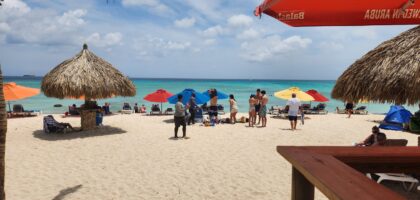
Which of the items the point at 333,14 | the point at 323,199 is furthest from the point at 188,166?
the point at 333,14

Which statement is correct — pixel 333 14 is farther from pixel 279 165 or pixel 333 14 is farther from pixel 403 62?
pixel 279 165

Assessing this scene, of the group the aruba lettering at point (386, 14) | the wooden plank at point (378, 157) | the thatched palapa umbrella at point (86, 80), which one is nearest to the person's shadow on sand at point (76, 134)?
the thatched palapa umbrella at point (86, 80)

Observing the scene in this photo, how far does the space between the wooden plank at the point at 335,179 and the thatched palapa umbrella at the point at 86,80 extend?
35.6 feet

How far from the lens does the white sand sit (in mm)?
5934

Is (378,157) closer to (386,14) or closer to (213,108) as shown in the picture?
(386,14)

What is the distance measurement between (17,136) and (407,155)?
40.3 ft

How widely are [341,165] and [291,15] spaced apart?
1680mm

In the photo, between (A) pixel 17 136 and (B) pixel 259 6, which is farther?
(A) pixel 17 136

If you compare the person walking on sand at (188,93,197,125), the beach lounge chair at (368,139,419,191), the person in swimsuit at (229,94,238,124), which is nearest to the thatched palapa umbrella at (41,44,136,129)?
the person walking on sand at (188,93,197,125)

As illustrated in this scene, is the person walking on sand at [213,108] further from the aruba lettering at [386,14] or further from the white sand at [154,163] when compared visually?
the aruba lettering at [386,14]

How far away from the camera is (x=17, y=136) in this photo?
11.4 m

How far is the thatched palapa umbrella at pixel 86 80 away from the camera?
38.7ft

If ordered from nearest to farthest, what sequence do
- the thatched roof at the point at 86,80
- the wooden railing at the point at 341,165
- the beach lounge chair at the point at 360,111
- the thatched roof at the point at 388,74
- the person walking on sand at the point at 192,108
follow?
1. the wooden railing at the point at 341,165
2. the thatched roof at the point at 388,74
3. the thatched roof at the point at 86,80
4. the person walking on sand at the point at 192,108
5. the beach lounge chair at the point at 360,111

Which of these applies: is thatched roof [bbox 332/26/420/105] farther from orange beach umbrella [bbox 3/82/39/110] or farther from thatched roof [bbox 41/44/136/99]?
orange beach umbrella [bbox 3/82/39/110]
